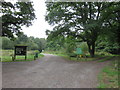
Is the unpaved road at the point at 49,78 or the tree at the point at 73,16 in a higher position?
the tree at the point at 73,16

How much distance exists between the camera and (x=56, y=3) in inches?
433

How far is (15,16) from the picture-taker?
9.17 meters

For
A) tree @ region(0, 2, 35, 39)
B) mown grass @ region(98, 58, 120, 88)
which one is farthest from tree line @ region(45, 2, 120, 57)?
mown grass @ region(98, 58, 120, 88)

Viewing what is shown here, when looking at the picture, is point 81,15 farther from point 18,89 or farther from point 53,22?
point 18,89

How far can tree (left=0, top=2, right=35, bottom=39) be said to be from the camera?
809cm

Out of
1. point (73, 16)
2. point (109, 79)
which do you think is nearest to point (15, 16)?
point (73, 16)

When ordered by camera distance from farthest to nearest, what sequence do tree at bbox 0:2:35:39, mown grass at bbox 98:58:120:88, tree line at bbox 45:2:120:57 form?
tree line at bbox 45:2:120:57 → tree at bbox 0:2:35:39 → mown grass at bbox 98:58:120:88

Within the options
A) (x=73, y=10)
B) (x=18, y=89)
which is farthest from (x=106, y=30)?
(x=18, y=89)

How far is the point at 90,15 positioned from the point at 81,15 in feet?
4.94

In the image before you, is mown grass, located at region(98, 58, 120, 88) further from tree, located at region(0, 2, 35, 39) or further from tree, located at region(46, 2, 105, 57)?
tree, located at region(0, 2, 35, 39)

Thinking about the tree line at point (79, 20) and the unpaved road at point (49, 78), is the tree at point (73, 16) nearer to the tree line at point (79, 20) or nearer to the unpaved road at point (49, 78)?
the tree line at point (79, 20)

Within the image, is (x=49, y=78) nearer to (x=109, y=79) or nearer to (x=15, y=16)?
(x=109, y=79)

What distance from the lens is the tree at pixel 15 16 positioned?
809 centimetres

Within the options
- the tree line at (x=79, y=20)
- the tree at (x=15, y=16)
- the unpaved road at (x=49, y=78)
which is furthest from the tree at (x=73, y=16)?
the unpaved road at (x=49, y=78)
